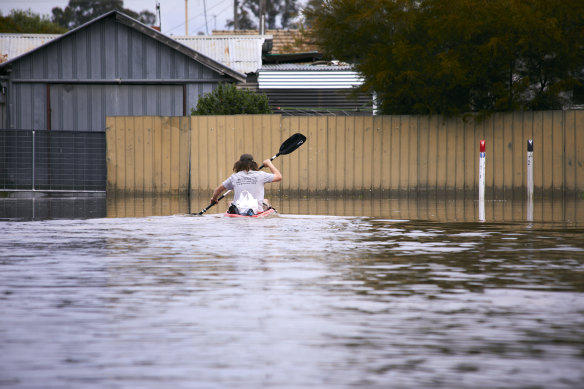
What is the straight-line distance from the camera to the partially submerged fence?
82.1ft

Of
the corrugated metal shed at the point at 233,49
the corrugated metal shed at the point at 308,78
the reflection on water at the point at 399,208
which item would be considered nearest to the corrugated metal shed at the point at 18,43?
the corrugated metal shed at the point at 233,49

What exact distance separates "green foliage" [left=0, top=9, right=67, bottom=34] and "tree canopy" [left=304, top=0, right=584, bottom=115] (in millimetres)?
49207

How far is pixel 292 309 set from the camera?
19.7 feet

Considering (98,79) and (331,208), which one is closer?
(331,208)

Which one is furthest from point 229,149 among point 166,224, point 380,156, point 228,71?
point 166,224

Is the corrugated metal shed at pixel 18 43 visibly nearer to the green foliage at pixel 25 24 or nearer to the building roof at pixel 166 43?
the building roof at pixel 166 43

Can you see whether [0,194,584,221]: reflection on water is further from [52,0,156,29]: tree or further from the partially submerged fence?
[52,0,156,29]: tree

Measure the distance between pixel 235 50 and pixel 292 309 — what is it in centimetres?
3265

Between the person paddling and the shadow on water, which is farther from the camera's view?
the shadow on water

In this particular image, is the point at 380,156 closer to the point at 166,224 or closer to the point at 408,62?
the point at 408,62

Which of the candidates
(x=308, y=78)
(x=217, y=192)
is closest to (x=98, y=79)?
(x=308, y=78)

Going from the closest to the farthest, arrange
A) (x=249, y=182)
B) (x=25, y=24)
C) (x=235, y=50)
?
(x=249, y=182)
(x=235, y=50)
(x=25, y=24)

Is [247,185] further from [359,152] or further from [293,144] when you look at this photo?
[359,152]

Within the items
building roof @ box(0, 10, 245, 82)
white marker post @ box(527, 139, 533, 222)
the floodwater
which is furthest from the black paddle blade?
building roof @ box(0, 10, 245, 82)
